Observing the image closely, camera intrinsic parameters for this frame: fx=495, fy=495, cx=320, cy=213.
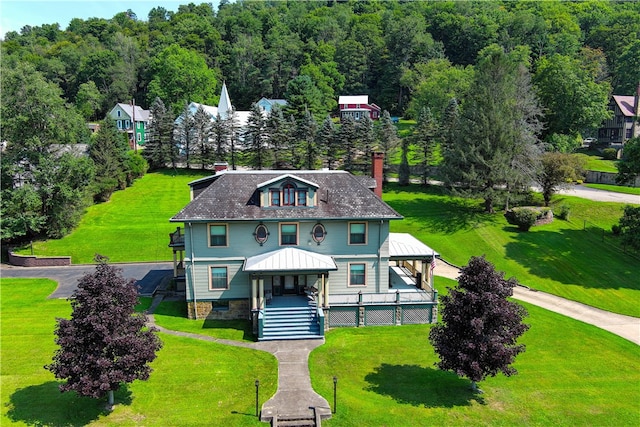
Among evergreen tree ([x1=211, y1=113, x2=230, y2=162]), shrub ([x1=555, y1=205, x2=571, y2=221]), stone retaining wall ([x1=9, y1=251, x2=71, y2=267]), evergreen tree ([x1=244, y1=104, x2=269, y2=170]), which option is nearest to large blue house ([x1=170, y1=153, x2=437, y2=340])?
stone retaining wall ([x1=9, y1=251, x2=71, y2=267])

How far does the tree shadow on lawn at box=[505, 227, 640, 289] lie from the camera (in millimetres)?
37844

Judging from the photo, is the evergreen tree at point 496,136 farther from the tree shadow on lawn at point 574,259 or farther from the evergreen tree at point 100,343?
the evergreen tree at point 100,343

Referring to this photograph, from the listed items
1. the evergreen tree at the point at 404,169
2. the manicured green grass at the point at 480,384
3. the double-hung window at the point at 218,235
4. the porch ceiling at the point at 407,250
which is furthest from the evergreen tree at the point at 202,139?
the manicured green grass at the point at 480,384

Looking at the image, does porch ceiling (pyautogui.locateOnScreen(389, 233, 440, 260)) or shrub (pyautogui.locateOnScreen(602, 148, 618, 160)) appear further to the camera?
shrub (pyautogui.locateOnScreen(602, 148, 618, 160))

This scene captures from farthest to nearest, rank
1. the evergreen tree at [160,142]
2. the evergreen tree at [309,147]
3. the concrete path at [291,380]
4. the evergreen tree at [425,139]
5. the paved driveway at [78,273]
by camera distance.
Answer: the evergreen tree at [160,142] → the evergreen tree at [309,147] → the evergreen tree at [425,139] → the paved driveway at [78,273] → the concrete path at [291,380]

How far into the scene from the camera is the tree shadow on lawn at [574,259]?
124 ft

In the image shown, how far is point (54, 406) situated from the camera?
20.0 metres

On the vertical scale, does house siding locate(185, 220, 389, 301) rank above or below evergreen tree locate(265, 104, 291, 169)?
below

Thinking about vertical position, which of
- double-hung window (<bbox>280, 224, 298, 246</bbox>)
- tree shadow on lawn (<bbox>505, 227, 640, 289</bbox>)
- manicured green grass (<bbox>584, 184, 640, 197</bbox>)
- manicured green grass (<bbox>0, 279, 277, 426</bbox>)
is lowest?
manicured green grass (<bbox>0, 279, 277, 426</bbox>)

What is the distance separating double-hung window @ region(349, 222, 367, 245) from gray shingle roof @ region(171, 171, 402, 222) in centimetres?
74

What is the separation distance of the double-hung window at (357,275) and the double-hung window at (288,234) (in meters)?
3.96

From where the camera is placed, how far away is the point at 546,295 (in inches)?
1407

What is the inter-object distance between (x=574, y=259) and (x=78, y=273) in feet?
133

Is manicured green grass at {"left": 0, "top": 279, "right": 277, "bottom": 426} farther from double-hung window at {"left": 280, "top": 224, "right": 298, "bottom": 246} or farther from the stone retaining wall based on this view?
the stone retaining wall
